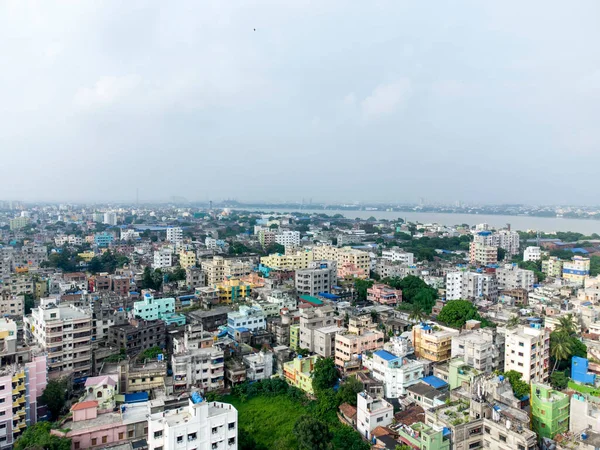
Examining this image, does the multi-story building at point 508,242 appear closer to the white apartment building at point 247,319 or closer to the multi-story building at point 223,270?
the multi-story building at point 223,270

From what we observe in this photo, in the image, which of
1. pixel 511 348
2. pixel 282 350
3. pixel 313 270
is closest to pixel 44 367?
pixel 282 350

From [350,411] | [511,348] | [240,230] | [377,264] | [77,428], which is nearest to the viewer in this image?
[77,428]

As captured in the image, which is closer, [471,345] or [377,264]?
[471,345]

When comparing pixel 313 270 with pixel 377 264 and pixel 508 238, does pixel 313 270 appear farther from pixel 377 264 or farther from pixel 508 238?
pixel 508 238

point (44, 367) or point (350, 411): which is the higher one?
point (44, 367)

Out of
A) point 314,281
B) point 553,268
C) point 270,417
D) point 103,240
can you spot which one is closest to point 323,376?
point 270,417

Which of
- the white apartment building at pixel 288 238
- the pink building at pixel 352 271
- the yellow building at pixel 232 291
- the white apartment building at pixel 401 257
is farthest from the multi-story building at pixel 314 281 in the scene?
the white apartment building at pixel 288 238

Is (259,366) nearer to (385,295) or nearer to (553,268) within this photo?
(385,295)

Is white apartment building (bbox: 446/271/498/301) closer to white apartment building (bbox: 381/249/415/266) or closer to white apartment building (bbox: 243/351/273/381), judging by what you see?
white apartment building (bbox: 381/249/415/266)
